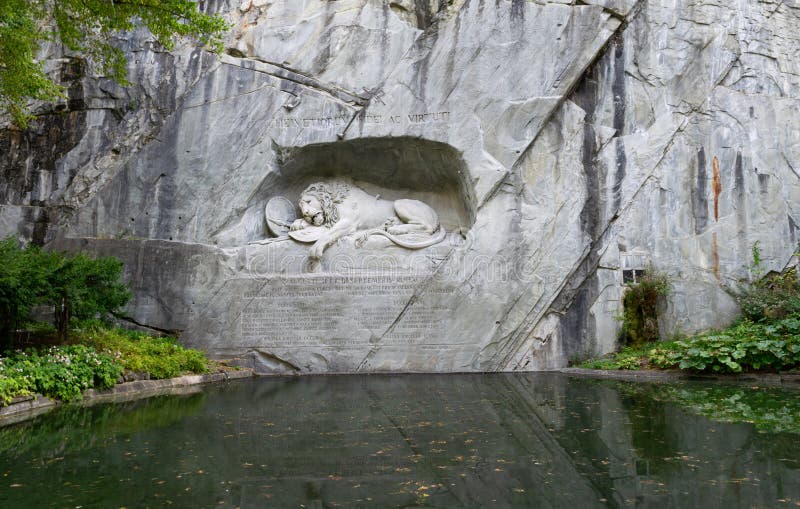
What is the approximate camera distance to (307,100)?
11.7 meters

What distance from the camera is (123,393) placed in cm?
788

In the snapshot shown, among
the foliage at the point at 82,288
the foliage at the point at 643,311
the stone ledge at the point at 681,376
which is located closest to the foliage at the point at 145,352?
the foliage at the point at 82,288

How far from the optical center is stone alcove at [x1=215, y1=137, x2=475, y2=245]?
11.6m

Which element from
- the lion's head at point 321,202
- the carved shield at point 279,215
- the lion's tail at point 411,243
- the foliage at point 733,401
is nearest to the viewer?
the foliage at point 733,401

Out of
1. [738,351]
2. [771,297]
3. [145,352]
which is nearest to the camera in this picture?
[738,351]

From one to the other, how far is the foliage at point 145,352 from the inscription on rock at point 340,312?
1411mm

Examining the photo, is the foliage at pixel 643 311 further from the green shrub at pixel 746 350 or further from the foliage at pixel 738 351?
the green shrub at pixel 746 350

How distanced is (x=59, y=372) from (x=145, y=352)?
2016 millimetres

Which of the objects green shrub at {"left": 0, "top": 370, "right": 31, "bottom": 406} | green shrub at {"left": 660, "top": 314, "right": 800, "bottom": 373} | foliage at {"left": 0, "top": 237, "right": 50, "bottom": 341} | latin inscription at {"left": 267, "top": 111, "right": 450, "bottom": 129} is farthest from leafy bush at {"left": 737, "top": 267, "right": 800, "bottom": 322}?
foliage at {"left": 0, "top": 237, "right": 50, "bottom": 341}

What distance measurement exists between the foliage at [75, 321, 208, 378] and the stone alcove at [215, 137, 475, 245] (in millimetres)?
2457

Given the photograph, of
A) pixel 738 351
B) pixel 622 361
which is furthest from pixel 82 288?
pixel 738 351

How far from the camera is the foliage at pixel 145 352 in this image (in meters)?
8.64

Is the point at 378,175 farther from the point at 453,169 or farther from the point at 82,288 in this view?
the point at 82,288

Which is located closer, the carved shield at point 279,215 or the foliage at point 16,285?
the foliage at point 16,285
